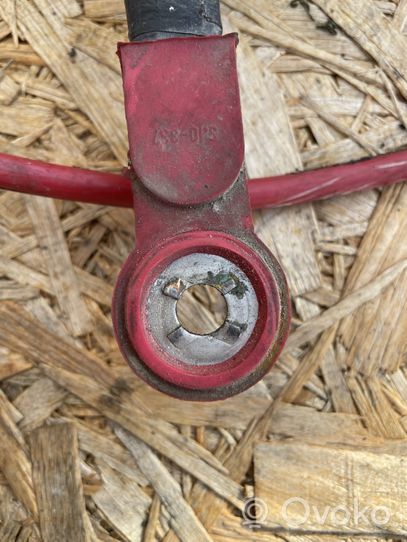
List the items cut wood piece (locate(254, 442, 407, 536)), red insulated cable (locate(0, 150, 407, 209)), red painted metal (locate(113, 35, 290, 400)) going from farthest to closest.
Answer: cut wood piece (locate(254, 442, 407, 536)), red insulated cable (locate(0, 150, 407, 209)), red painted metal (locate(113, 35, 290, 400))

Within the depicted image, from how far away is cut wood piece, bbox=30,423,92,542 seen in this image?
116 centimetres

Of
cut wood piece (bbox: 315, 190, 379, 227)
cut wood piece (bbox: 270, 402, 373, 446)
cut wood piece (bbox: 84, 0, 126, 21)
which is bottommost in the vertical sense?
cut wood piece (bbox: 270, 402, 373, 446)

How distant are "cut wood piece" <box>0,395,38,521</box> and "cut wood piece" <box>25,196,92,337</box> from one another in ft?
0.65

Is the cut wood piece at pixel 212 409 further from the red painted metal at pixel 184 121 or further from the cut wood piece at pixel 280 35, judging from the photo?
the cut wood piece at pixel 280 35

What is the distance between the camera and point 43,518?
1161mm

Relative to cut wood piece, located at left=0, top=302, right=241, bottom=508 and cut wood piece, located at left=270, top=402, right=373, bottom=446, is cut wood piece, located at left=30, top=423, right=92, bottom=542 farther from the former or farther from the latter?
cut wood piece, located at left=270, top=402, right=373, bottom=446

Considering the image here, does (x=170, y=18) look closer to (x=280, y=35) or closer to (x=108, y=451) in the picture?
(x=280, y=35)

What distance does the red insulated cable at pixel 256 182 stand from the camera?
100 cm

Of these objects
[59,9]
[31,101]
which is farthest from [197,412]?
[59,9]

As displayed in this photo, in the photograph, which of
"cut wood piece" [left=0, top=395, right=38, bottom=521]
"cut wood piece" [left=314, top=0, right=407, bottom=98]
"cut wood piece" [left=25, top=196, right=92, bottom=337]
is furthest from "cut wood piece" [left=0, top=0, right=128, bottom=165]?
"cut wood piece" [left=0, top=395, right=38, bottom=521]

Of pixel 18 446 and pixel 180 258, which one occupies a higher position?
pixel 180 258

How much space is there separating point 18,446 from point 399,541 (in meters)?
0.67

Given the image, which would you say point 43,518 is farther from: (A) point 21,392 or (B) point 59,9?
(B) point 59,9

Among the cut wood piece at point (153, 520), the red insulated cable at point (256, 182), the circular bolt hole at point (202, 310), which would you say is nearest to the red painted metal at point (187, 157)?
the red insulated cable at point (256, 182)
